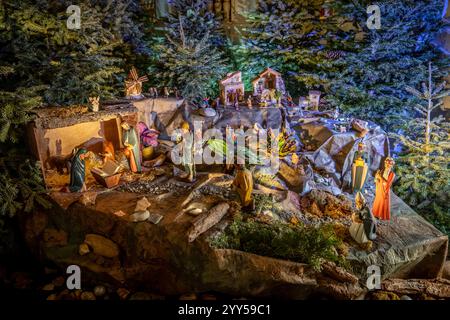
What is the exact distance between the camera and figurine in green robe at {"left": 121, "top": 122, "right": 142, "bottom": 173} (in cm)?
860

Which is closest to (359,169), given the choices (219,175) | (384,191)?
(384,191)

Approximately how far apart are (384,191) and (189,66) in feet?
22.4

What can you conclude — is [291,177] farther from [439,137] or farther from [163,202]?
[439,137]

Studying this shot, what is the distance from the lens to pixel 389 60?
35.6ft

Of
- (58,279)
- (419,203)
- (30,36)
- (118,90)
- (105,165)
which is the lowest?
(58,279)

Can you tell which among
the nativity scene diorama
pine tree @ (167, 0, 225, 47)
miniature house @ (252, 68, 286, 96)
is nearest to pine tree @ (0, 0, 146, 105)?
the nativity scene diorama

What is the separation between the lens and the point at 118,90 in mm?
10766

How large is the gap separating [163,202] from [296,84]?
747 cm

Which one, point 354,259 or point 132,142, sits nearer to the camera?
point 354,259

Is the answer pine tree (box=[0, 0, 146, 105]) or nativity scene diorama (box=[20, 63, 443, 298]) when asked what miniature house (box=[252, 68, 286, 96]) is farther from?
pine tree (box=[0, 0, 146, 105])

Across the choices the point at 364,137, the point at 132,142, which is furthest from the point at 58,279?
the point at 364,137

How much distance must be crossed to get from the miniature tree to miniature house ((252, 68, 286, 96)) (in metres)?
1.28

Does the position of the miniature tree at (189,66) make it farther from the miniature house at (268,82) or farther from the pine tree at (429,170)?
the pine tree at (429,170)

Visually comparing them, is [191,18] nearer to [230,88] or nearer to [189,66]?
[189,66]
